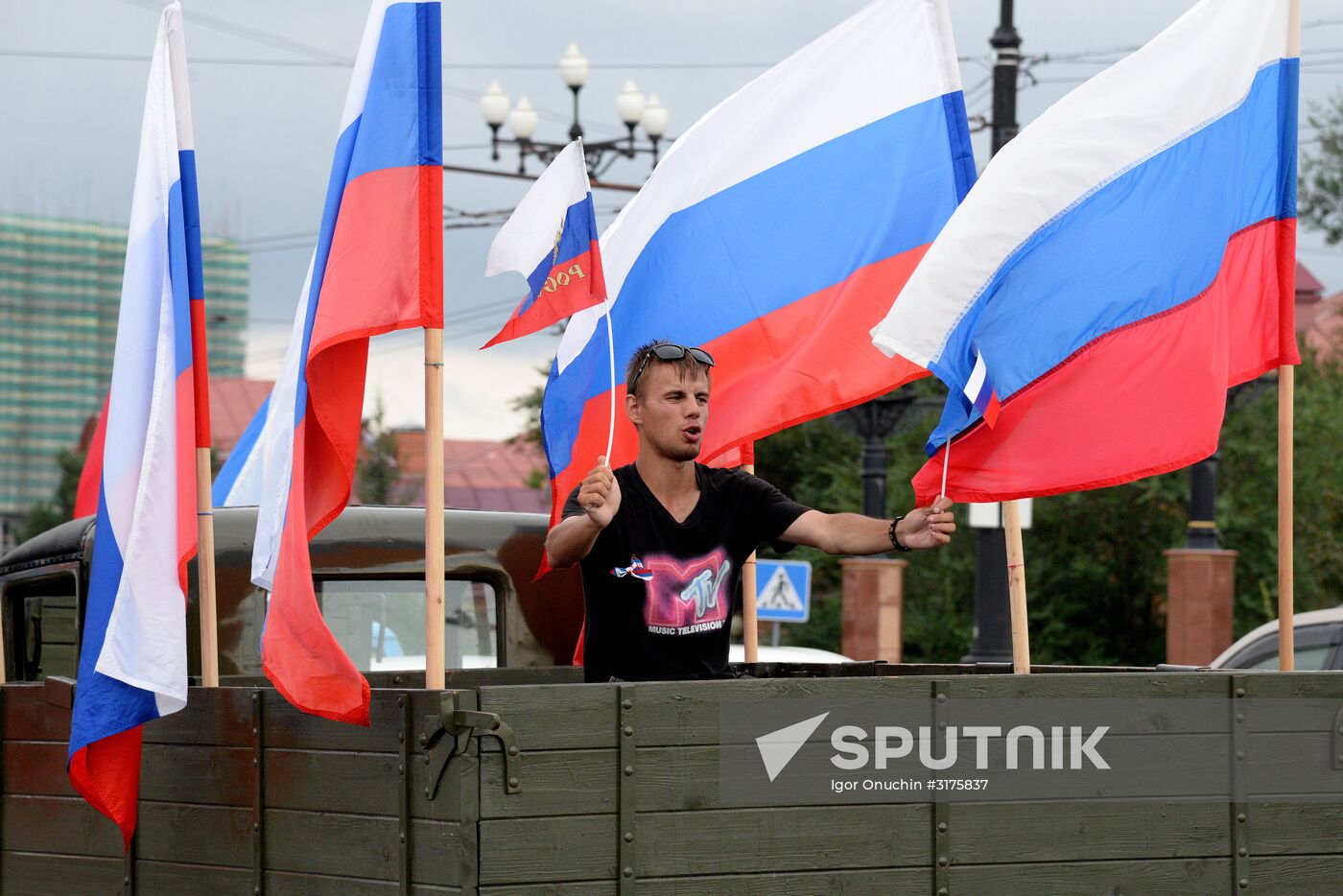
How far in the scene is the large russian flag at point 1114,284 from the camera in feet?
16.8

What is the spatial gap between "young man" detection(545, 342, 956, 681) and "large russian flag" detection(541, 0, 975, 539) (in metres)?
0.93

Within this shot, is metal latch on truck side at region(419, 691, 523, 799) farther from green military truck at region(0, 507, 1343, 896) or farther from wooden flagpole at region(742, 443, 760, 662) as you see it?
wooden flagpole at region(742, 443, 760, 662)

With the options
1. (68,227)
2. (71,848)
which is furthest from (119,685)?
(68,227)

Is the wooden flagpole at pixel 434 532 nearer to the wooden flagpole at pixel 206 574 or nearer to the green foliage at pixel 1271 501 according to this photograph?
the wooden flagpole at pixel 206 574

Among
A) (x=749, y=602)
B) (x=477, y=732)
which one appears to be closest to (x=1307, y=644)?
(x=749, y=602)

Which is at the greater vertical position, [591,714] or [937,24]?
[937,24]

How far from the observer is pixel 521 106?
898 inches

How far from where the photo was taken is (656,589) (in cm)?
489

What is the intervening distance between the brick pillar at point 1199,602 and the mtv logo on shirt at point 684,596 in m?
14.6

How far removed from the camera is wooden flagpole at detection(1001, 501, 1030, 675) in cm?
484

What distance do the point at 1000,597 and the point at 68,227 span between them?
111 metres

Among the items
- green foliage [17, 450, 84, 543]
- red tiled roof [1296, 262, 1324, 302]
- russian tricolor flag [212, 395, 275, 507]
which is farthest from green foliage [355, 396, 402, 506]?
russian tricolor flag [212, 395, 275, 507]

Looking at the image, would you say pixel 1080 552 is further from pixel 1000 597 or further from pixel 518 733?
pixel 518 733

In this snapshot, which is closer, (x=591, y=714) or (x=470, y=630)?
(x=591, y=714)
